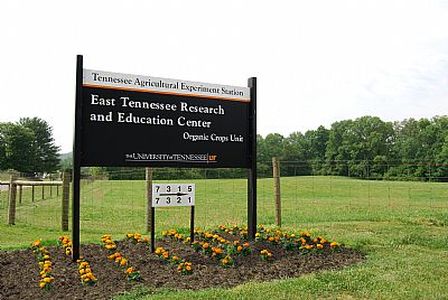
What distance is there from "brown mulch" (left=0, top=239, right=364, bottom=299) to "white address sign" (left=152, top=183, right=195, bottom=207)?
28.4 inches

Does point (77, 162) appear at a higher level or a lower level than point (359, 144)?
lower

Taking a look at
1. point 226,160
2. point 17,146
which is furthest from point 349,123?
point 226,160

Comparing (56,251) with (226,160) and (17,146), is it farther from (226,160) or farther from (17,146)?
(17,146)

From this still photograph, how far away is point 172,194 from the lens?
8.41m

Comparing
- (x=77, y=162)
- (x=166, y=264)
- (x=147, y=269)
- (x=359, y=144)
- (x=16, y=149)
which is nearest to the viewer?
(x=147, y=269)

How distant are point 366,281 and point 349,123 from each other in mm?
85816

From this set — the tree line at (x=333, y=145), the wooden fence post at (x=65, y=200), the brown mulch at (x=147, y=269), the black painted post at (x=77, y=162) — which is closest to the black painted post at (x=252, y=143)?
the brown mulch at (x=147, y=269)

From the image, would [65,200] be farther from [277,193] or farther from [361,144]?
[361,144]

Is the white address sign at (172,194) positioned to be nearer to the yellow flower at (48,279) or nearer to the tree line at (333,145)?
the yellow flower at (48,279)

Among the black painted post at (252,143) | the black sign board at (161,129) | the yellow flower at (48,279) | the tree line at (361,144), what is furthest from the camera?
the tree line at (361,144)

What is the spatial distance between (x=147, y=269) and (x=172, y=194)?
6.09 ft

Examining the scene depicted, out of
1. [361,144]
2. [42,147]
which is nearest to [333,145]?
[361,144]

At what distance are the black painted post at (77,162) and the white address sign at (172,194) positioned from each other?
4.03 ft

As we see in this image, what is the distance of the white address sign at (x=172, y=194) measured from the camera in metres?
8.17
